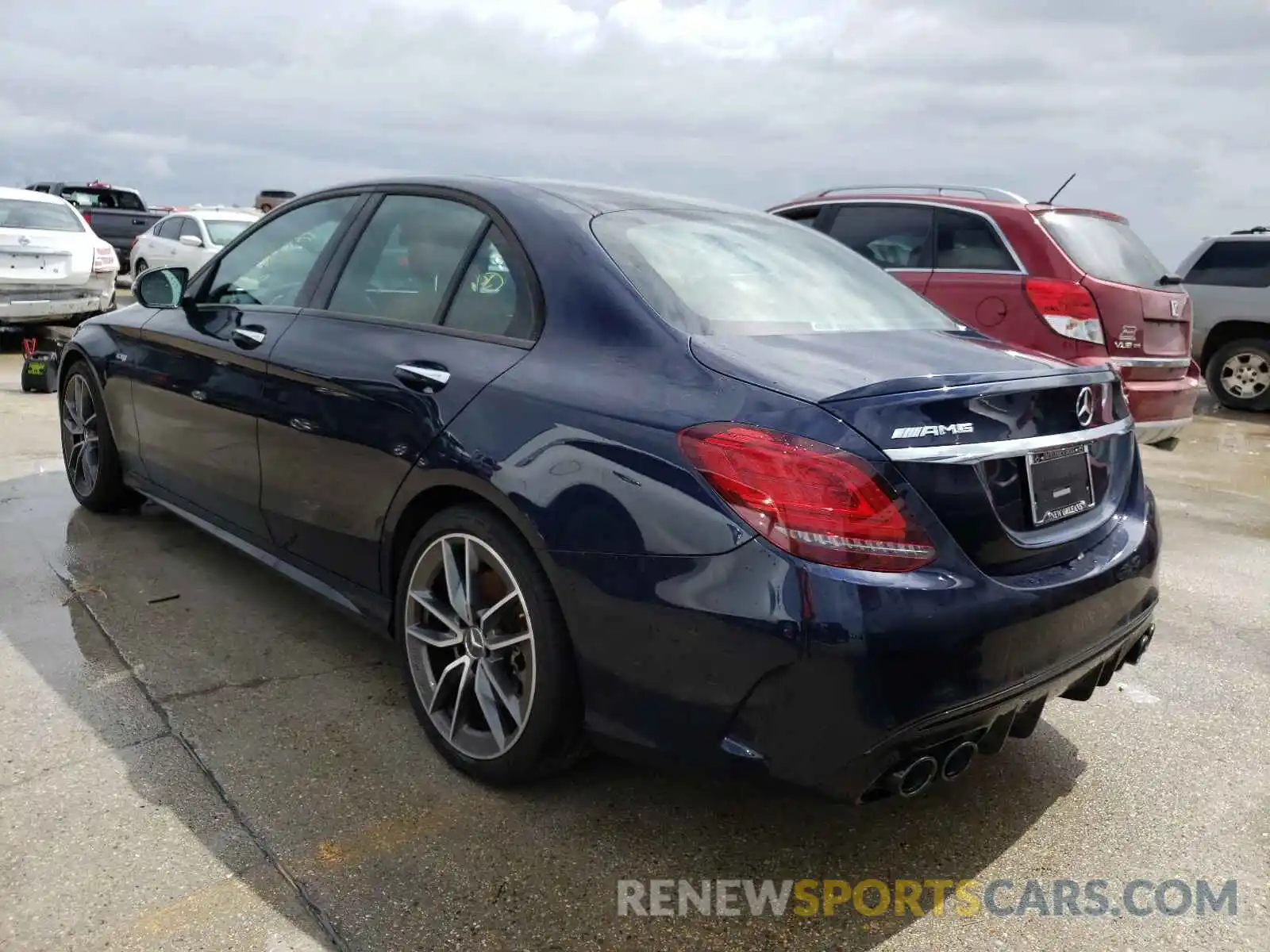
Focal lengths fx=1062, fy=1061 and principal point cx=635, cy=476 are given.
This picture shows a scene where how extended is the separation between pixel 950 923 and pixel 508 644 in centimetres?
117

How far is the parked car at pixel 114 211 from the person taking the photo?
70.1 feet

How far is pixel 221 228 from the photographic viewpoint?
15.1 metres

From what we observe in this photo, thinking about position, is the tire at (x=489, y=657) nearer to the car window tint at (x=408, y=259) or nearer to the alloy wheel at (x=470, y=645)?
the alloy wheel at (x=470, y=645)

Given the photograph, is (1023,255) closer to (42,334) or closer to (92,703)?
(92,703)

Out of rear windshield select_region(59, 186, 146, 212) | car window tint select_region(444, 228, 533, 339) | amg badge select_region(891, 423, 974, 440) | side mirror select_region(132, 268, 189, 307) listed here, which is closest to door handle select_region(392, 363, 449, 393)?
car window tint select_region(444, 228, 533, 339)

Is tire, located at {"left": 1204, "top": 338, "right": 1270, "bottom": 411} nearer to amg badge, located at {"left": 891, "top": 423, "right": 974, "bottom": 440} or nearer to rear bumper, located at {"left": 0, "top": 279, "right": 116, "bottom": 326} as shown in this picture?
amg badge, located at {"left": 891, "top": 423, "right": 974, "bottom": 440}

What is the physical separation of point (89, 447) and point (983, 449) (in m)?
4.28

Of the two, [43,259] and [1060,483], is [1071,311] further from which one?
[43,259]

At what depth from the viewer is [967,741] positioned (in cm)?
222

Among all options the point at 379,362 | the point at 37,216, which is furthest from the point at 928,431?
the point at 37,216

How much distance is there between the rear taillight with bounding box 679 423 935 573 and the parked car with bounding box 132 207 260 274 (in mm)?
13376

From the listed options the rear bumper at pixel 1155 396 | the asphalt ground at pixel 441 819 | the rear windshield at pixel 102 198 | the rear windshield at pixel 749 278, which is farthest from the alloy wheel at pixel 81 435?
the rear windshield at pixel 102 198

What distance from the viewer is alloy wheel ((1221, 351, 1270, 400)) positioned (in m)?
11.2

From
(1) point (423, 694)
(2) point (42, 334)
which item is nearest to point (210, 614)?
(1) point (423, 694)
